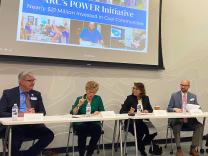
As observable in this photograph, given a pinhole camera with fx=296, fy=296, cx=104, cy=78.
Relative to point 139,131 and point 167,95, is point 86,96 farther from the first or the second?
point 167,95

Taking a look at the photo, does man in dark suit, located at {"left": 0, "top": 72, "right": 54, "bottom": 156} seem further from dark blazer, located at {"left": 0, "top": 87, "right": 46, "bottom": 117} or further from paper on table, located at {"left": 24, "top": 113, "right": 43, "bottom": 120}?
paper on table, located at {"left": 24, "top": 113, "right": 43, "bottom": 120}

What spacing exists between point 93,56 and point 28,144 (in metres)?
1.62

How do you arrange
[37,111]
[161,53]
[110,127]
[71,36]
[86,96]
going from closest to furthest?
[37,111]
[86,96]
[71,36]
[110,127]
[161,53]

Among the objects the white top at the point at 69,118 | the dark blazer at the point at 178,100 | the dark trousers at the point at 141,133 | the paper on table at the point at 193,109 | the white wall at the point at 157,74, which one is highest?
the white wall at the point at 157,74

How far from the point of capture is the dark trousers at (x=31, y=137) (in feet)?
10.7

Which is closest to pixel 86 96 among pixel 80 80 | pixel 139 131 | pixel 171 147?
pixel 80 80

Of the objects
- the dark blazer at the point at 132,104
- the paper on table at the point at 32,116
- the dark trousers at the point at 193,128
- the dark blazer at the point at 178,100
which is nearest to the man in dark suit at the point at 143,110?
the dark blazer at the point at 132,104

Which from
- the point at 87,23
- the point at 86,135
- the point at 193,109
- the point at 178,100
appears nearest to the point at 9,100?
the point at 86,135

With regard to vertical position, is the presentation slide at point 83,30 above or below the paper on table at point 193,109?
above

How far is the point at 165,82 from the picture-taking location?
5.37 m

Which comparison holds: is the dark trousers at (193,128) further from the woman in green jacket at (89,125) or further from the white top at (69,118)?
the woman in green jacket at (89,125)

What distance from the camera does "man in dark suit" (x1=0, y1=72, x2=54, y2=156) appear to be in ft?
11.0

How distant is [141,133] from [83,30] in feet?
5.84

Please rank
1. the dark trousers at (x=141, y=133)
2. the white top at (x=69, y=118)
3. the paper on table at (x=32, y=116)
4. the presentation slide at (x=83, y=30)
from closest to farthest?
the white top at (x=69, y=118)
the paper on table at (x=32, y=116)
the presentation slide at (x=83, y=30)
the dark trousers at (x=141, y=133)
